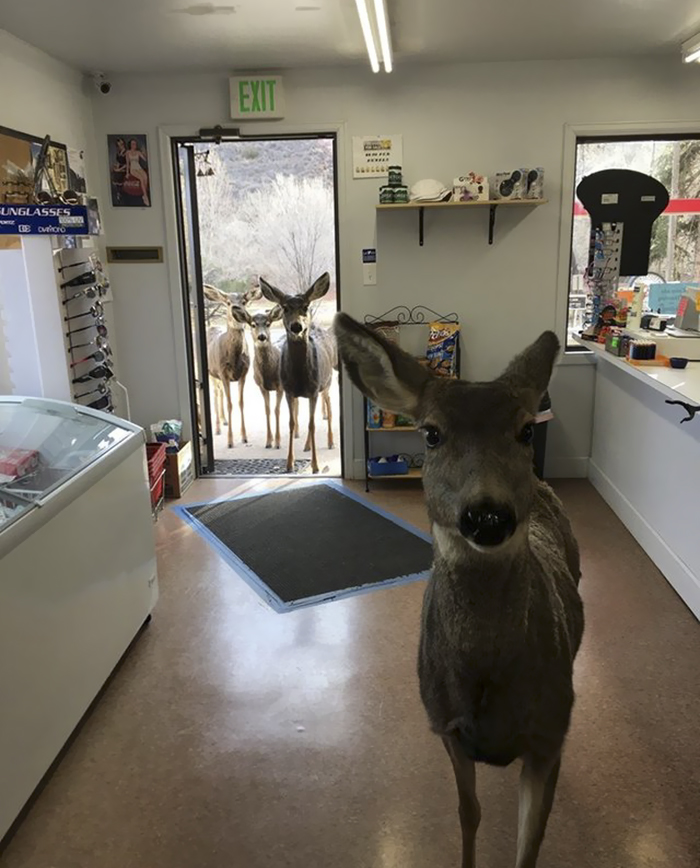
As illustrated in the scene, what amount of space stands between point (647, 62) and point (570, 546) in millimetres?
3558

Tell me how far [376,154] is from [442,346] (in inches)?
51.2

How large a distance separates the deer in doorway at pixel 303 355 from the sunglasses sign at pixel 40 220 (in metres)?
2.41

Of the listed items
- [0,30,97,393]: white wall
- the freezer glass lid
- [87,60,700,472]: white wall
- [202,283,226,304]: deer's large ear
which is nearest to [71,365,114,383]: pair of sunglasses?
[0,30,97,393]: white wall

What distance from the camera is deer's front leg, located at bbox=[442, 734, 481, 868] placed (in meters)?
1.69

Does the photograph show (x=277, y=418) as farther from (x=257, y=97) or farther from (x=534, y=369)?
(x=534, y=369)

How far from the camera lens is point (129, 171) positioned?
469cm

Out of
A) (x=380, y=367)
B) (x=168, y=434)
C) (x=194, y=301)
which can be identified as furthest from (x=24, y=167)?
(x=380, y=367)

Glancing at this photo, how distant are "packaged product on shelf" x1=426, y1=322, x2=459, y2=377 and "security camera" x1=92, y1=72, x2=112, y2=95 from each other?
2.59 metres

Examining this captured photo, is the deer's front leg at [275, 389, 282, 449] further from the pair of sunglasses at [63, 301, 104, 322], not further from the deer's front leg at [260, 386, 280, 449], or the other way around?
the pair of sunglasses at [63, 301, 104, 322]

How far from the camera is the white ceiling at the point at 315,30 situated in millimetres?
3279

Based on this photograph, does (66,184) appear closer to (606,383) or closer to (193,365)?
(193,365)

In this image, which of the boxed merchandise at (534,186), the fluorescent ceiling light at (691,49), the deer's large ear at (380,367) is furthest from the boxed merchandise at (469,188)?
the deer's large ear at (380,367)

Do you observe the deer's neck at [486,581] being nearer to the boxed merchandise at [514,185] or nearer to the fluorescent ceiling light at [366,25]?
the fluorescent ceiling light at [366,25]

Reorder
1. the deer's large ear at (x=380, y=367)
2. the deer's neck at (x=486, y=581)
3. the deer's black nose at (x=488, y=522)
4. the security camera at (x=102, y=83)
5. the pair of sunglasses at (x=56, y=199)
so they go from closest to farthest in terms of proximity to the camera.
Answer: the deer's black nose at (x=488, y=522)
the deer's neck at (x=486, y=581)
the deer's large ear at (x=380, y=367)
the pair of sunglasses at (x=56, y=199)
the security camera at (x=102, y=83)
